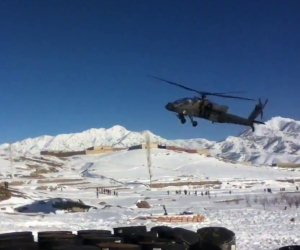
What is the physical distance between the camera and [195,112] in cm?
2720

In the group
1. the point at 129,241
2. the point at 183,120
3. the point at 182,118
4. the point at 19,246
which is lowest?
the point at 129,241

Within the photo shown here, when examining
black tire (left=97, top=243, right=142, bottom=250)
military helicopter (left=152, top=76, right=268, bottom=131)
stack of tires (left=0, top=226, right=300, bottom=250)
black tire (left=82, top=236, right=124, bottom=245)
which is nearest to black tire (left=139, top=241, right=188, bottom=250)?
stack of tires (left=0, top=226, right=300, bottom=250)

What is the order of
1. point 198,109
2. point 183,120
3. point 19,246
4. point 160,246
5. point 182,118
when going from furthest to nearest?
point 198,109
point 182,118
point 183,120
point 160,246
point 19,246

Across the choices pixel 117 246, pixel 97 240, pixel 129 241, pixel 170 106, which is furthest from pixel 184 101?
pixel 117 246

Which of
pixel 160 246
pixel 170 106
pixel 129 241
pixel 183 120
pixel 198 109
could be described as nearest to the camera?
pixel 160 246

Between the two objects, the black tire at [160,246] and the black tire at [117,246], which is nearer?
the black tire at [117,246]

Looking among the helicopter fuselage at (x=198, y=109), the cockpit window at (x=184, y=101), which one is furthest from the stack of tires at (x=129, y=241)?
the cockpit window at (x=184, y=101)

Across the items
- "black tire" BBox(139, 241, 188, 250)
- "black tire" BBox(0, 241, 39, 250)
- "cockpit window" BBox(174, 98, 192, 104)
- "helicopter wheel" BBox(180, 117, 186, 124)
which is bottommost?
"black tire" BBox(139, 241, 188, 250)

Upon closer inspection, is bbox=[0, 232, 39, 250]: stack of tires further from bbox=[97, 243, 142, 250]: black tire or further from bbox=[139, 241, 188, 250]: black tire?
bbox=[139, 241, 188, 250]: black tire

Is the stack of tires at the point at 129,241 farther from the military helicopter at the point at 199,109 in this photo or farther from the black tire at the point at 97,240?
the military helicopter at the point at 199,109

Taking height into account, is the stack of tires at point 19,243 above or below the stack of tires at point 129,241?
above

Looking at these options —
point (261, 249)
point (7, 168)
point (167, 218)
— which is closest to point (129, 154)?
point (7, 168)

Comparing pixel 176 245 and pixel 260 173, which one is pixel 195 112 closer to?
pixel 176 245

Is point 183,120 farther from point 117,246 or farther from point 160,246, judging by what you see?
point 117,246
